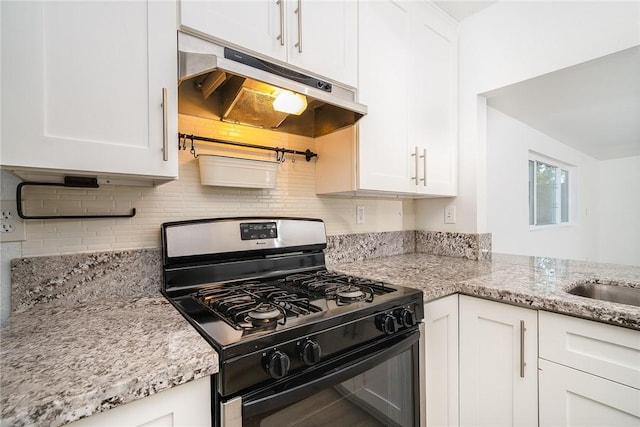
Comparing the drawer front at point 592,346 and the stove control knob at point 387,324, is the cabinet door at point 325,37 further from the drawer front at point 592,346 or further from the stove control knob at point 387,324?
the drawer front at point 592,346

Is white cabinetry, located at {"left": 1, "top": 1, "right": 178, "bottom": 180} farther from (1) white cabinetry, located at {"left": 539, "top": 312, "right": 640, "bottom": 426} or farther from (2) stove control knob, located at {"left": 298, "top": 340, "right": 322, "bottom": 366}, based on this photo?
(1) white cabinetry, located at {"left": 539, "top": 312, "right": 640, "bottom": 426}

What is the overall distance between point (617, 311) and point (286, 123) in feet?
4.80

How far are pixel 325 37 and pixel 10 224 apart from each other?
1.31 metres

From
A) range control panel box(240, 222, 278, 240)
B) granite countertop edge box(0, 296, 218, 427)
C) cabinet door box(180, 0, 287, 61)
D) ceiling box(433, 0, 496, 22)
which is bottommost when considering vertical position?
granite countertop edge box(0, 296, 218, 427)

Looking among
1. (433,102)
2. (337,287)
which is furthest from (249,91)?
(433,102)

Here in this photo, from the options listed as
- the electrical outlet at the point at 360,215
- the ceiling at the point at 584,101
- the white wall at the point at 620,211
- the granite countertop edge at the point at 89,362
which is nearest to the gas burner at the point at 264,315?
the granite countertop edge at the point at 89,362

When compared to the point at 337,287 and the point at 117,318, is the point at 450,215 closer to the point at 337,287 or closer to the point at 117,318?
the point at 337,287

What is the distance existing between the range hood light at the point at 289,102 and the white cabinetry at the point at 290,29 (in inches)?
4.4

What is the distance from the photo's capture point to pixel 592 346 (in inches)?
38.5

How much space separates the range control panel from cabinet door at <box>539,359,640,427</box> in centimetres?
116

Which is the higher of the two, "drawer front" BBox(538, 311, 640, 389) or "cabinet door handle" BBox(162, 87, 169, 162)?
"cabinet door handle" BBox(162, 87, 169, 162)

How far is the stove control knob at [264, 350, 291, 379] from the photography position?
2.34 feet

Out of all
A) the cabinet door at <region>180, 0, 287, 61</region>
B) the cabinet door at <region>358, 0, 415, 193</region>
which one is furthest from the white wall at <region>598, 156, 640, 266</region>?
the cabinet door at <region>180, 0, 287, 61</region>

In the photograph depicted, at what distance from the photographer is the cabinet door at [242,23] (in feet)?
3.14
